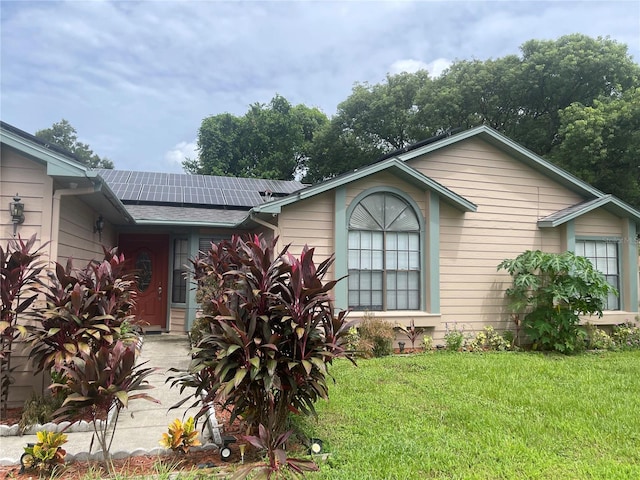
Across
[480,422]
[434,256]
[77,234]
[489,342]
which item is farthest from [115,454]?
[489,342]

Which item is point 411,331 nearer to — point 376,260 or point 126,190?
point 376,260

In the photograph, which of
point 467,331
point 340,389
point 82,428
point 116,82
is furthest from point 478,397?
point 116,82

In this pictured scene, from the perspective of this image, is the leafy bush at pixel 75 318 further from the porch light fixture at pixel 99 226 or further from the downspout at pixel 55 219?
the porch light fixture at pixel 99 226

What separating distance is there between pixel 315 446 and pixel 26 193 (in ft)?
13.8

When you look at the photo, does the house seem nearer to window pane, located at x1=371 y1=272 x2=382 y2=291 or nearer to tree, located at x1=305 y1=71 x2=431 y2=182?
window pane, located at x1=371 y1=272 x2=382 y2=291

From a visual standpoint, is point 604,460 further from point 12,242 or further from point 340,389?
point 12,242

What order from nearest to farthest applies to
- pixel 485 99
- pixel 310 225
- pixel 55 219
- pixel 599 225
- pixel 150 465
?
pixel 150 465 < pixel 55 219 < pixel 310 225 < pixel 599 225 < pixel 485 99

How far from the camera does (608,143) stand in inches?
670

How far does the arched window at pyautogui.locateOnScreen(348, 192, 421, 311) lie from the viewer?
8258 mm

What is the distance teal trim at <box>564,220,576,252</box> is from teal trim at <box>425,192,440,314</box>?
306cm

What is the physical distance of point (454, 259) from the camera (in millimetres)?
8852

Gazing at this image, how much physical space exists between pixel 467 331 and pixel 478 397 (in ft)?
12.2

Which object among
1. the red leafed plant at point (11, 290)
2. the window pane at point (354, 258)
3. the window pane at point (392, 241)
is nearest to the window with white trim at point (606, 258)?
the window pane at point (392, 241)

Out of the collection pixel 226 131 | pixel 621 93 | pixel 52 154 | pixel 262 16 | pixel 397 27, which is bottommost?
pixel 52 154
